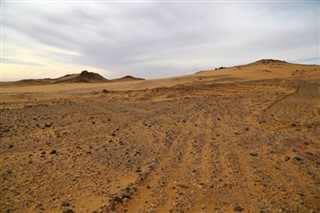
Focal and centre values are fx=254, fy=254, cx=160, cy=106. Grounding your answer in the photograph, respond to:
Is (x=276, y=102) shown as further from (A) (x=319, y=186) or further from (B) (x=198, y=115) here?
(A) (x=319, y=186)

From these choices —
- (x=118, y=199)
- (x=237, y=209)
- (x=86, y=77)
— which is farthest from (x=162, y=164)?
(x=86, y=77)

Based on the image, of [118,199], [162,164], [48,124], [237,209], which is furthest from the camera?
[48,124]

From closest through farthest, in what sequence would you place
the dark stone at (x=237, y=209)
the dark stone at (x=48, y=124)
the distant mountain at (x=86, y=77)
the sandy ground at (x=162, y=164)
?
the dark stone at (x=237, y=209) < the sandy ground at (x=162, y=164) < the dark stone at (x=48, y=124) < the distant mountain at (x=86, y=77)

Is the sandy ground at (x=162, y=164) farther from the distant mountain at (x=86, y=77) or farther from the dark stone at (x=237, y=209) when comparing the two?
the distant mountain at (x=86, y=77)

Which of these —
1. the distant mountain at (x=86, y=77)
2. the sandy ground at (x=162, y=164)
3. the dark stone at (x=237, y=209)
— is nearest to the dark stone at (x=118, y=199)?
the sandy ground at (x=162, y=164)

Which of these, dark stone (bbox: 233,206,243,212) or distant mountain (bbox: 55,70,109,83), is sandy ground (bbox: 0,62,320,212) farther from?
distant mountain (bbox: 55,70,109,83)

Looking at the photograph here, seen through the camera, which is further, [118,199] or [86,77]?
[86,77]

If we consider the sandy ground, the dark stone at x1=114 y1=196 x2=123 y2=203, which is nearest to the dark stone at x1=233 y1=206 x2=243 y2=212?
the sandy ground

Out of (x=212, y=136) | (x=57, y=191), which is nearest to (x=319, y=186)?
(x=212, y=136)

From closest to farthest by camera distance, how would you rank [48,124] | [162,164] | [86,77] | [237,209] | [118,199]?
[237,209]
[118,199]
[162,164]
[48,124]
[86,77]

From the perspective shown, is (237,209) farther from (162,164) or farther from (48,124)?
(48,124)

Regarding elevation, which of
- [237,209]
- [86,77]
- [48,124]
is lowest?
[237,209]

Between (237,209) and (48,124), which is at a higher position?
(48,124)

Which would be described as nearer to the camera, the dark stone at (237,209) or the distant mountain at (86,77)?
the dark stone at (237,209)
